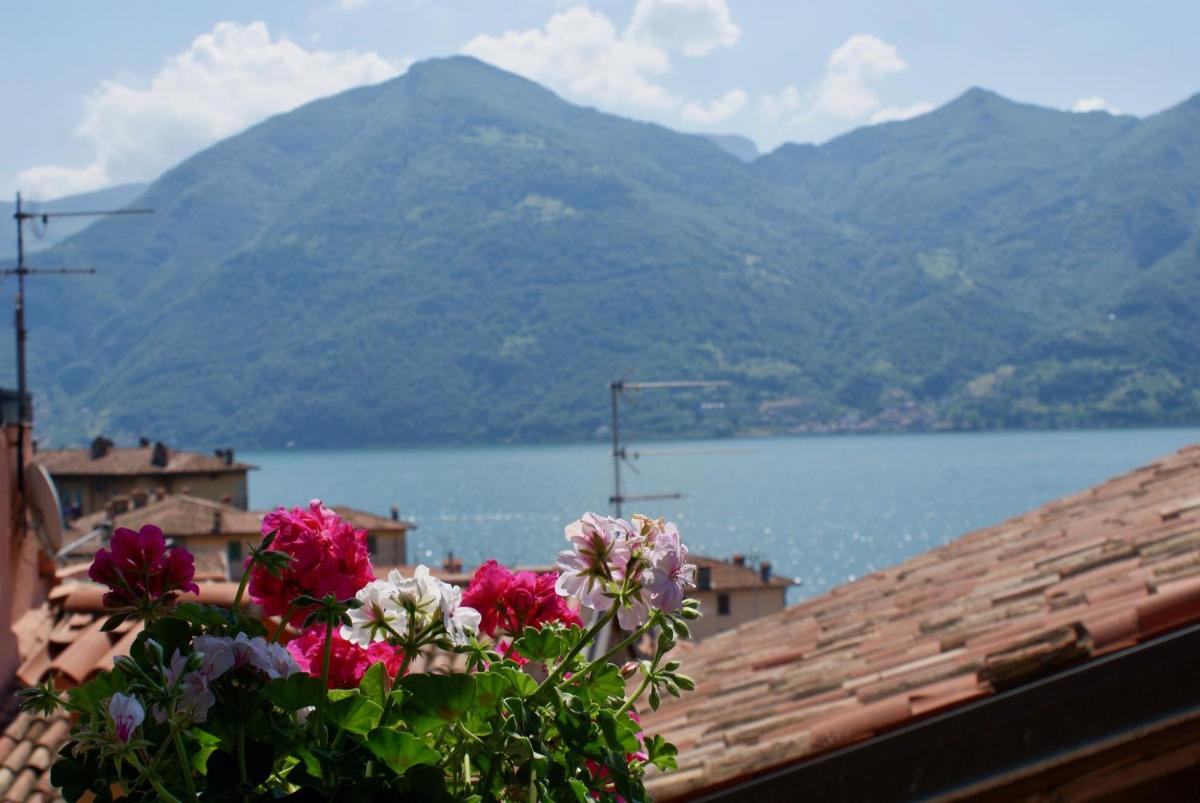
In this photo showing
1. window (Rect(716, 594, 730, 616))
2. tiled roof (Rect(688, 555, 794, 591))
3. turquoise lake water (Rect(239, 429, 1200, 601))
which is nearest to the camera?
tiled roof (Rect(688, 555, 794, 591))

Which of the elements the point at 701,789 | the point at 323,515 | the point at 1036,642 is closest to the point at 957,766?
the point at 1036,642

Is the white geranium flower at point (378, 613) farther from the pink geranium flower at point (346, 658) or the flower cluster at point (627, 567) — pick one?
the flower cluster at point (627, 567)

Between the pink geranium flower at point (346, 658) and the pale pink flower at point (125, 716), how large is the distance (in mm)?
272

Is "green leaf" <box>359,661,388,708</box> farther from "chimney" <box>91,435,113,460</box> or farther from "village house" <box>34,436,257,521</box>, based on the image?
"chimney" <box>91,435,113,460</box>

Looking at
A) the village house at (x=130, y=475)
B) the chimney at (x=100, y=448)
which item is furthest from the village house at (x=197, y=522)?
the chimney at (x=100, y=448)

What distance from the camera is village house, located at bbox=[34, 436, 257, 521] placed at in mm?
66500

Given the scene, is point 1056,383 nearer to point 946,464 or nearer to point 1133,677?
point 946,464

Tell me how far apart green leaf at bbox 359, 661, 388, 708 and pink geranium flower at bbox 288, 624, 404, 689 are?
0.05 m

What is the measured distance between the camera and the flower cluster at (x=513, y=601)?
A: 5.04ft

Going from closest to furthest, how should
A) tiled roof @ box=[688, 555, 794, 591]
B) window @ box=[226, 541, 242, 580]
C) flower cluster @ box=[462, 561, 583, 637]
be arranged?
1. flower cluster @ box=[462, 561, 583, 637]
2. window @ box=[226, 541, 242, 580]
3. tiled roof @ box=[688, 555, 794, 591]

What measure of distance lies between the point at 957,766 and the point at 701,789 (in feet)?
2.00

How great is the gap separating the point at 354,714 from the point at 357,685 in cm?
17

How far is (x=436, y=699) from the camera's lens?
1.31 m

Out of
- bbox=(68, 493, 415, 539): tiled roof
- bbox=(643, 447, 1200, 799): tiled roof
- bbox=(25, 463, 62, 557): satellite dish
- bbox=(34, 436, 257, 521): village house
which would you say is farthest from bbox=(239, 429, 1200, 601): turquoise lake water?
bbox=(25, 463, 62, 557): satellite dish
